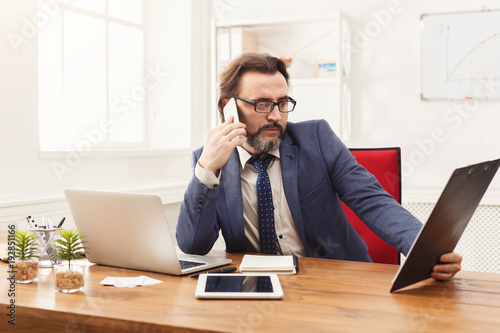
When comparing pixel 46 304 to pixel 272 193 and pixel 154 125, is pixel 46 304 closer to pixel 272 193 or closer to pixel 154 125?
pixel 272 193

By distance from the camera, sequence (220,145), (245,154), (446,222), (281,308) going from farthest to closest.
Result: (245,154)
(220,145)
(446,222)
(281,308)

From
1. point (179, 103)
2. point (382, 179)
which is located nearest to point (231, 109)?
point (382, 179)

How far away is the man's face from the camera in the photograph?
1778 mm

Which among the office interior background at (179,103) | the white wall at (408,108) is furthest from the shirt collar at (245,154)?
the white wall at (408,108)

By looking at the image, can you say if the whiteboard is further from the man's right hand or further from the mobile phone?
the man's right hand

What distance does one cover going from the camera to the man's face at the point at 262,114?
5.83 feet

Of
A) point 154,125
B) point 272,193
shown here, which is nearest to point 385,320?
point 272,193

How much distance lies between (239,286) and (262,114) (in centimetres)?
80

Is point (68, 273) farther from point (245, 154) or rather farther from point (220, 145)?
point (245, 154)

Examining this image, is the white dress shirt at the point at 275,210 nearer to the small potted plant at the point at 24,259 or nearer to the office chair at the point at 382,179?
the office chair at the point at 382,179

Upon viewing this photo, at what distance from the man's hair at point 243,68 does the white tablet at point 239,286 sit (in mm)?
855

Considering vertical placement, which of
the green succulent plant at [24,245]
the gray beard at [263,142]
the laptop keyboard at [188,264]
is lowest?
the laptop keyboard at [188,264]

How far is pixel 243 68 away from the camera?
190 cm

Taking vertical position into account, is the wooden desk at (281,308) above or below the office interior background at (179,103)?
below
